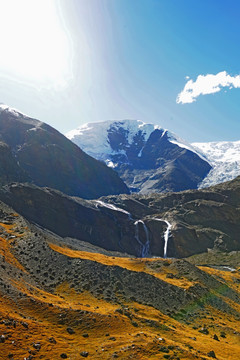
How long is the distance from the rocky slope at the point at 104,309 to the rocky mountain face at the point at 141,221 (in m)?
67.9

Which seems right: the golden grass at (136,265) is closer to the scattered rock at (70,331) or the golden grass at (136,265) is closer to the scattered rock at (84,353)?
the scattered rock at (70,331)

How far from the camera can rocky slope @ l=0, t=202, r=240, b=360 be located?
22.4m

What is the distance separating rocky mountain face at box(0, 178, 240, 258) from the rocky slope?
6789cm

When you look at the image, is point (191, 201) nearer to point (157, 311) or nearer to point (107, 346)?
point (157, 311)

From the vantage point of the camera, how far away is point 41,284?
4047 centimetres

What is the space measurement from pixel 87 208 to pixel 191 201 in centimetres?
6245

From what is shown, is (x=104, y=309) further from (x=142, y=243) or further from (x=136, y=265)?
(x=142, y=243)

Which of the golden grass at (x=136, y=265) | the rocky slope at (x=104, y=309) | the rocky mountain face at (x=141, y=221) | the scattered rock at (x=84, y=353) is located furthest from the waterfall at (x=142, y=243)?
the scattered rock at (x=84, y=353)

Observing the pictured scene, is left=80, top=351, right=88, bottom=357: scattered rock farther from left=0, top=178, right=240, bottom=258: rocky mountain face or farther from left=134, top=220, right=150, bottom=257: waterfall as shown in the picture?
left=134, top=220, right=150, bottom=257: waterfall

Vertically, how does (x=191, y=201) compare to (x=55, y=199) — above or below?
above

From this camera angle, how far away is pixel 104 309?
3400 cm

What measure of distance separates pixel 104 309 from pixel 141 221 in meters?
134

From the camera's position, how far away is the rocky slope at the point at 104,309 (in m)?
22.4

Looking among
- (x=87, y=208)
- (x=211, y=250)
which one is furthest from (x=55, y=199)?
(x=211, y=250)
